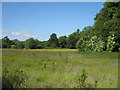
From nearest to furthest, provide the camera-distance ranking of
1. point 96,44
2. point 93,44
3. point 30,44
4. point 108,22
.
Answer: point 108,22 → point 96,44 → point 93,44 → point 30,44

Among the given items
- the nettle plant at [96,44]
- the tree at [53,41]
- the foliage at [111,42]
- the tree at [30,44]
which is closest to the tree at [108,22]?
the foliage at [111,42]

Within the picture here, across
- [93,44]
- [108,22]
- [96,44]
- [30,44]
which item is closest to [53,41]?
[30,44]

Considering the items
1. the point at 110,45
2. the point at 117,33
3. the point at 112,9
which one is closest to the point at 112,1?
the point at 112,9

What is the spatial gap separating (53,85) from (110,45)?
17.1 m

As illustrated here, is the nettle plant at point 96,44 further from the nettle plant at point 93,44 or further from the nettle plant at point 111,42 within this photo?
the nettle plant at point 111,42

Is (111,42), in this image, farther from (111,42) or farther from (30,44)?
(30,44)

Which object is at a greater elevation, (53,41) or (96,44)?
(53,41)

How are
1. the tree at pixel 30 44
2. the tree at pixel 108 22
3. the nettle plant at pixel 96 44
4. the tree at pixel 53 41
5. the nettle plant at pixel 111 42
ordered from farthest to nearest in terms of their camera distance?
the tree at pixel 53 41, the tree at pixel 30 44, the nettle plant at pixel 96 44, the nettle plant at pixel 111 42, the tree at pixel 108 22

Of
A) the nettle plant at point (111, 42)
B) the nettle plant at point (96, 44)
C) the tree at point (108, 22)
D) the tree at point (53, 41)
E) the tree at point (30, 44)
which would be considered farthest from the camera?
the tree at point (53, 41)

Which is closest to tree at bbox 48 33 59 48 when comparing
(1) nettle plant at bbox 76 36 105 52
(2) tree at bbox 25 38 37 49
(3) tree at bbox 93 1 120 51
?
(2) tree at bbox 25 38 37 49

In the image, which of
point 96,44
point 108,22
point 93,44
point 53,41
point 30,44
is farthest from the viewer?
point 53,41

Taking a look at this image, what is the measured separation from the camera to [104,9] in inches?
846

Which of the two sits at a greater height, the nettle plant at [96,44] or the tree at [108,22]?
the tree at [108,22]

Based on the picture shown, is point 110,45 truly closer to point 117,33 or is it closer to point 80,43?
point 117,33
